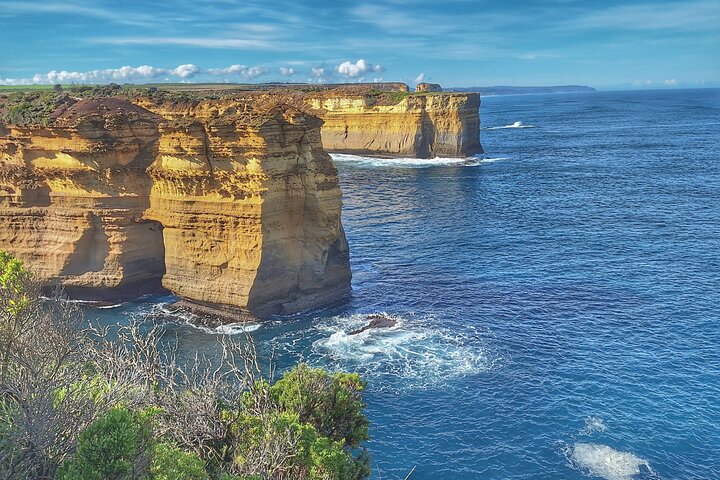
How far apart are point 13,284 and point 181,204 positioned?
14.6m

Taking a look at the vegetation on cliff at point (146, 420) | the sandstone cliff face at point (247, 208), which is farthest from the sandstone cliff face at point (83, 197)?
the vegetation on cliff at point (146, 420)

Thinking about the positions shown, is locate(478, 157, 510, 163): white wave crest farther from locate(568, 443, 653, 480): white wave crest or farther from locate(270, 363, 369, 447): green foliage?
locate(270, 363, 369, 447): green foliage

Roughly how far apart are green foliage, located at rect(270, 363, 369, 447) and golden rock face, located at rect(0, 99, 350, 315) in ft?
57.5

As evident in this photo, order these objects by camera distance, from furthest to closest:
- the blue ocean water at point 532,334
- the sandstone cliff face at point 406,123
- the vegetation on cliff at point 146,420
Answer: the sandstone cliff face at point 406,123 → the blue ocean water at point 532,334 → the vegetation on cliff at point 146,420

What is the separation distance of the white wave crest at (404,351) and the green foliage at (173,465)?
59.7ft

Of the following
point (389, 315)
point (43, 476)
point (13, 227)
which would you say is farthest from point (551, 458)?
point (13, 227)

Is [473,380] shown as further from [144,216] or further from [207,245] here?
[144,216]

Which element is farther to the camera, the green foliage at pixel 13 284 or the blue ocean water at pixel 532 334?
the blue ocean water at pixel 532 334

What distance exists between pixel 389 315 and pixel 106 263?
21381 millimetres

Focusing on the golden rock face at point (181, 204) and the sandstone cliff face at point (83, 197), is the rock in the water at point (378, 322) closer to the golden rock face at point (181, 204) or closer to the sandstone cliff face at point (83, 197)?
the golden rock face at point (181, 204)

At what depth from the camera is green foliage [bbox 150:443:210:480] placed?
15.9 m

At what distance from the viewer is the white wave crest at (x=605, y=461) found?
26141 millimetres

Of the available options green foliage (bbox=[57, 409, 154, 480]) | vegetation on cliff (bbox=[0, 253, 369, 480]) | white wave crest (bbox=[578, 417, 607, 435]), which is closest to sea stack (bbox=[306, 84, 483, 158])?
white wave crest (bbox=[578, 417, 607, 435])

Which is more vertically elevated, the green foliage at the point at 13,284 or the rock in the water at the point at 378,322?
the green foliage at the point at 13,284
